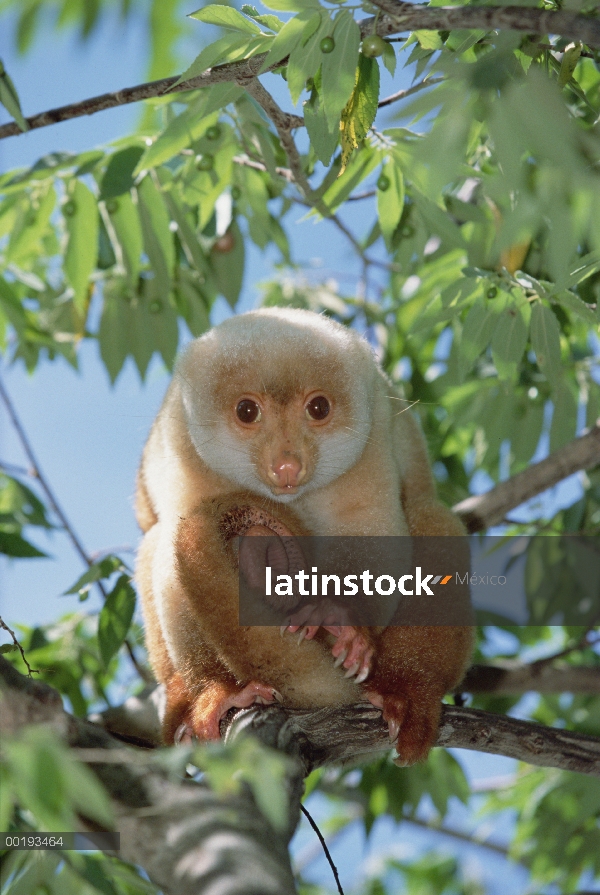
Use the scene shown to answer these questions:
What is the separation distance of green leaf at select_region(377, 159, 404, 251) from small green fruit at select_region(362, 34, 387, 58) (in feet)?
3.73

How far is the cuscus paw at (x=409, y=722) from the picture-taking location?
2.91m

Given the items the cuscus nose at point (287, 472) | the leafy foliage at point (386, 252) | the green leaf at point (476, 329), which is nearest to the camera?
the leafy foliage at point (386, 252)

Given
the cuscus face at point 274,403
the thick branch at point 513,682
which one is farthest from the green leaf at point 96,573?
the cuscus face at point 274,403

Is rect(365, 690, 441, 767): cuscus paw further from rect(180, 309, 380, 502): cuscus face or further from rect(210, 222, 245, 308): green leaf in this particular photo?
rect(210, 222, 245, 308): green leaf

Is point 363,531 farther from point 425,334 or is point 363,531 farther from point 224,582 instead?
point 425,334

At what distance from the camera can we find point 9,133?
11.3ft

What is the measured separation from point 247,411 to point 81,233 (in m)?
1.46

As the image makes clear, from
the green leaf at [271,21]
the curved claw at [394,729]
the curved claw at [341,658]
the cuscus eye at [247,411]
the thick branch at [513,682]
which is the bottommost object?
the curved claw at [394,729]

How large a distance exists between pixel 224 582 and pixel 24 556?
163 centimetres

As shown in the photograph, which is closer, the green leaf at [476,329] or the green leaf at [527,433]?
the green leaf at [476,329]

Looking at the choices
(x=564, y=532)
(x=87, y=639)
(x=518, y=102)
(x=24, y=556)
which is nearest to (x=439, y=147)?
(x=518, y=102)

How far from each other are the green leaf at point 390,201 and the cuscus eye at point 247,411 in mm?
1100

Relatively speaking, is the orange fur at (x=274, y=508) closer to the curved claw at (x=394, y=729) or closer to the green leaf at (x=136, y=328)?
the curved claw at (x=394, y=729)

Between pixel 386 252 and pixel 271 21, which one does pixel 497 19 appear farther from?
pixel 386 252
